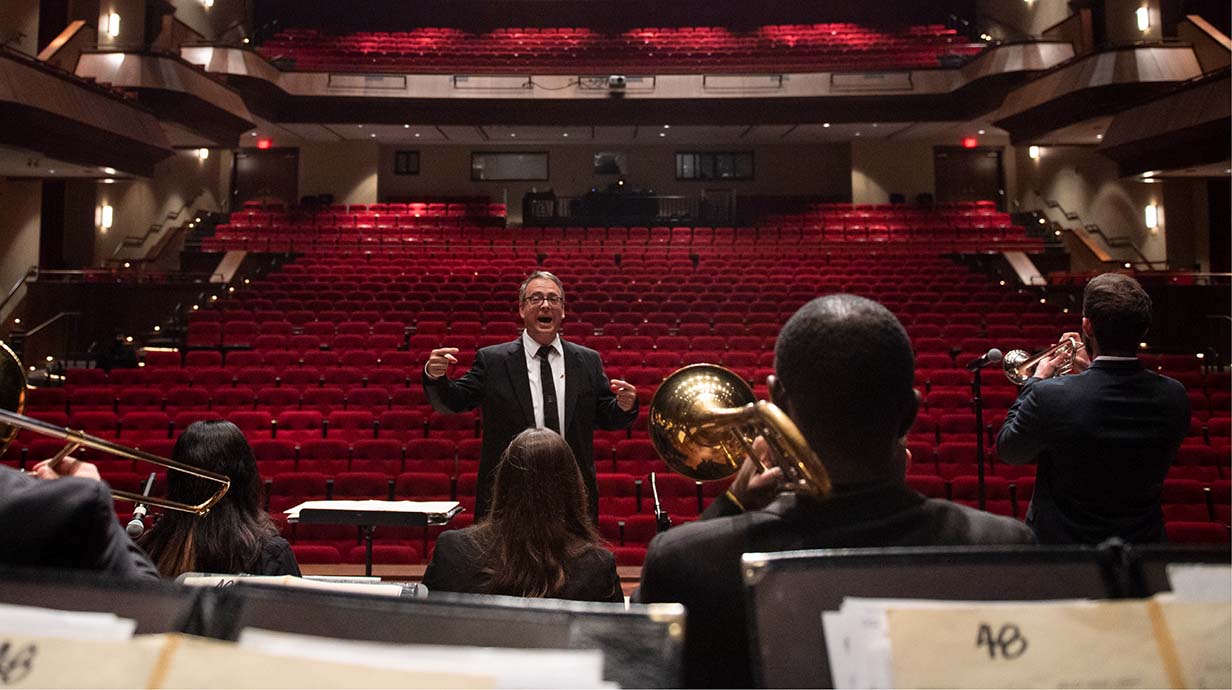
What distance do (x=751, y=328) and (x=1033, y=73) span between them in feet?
25.3

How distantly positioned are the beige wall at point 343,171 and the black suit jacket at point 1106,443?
15952 mm

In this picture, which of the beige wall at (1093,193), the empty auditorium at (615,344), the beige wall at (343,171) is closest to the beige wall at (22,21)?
the empty auditorium at (615,344)

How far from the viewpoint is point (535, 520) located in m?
1.72

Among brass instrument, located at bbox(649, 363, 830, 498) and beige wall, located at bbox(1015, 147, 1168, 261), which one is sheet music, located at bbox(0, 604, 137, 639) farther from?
beige wall, located at bbox(1015, 147, 1168, 261)

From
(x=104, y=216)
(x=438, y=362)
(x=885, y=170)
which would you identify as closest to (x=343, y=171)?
(x=104, y=216)

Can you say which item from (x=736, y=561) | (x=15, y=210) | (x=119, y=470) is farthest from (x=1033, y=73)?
(x=15, y=210)

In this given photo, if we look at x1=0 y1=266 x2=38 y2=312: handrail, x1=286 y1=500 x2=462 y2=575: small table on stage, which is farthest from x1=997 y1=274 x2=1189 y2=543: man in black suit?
x1=0 y1=266 x2=38 y2=312: handrail

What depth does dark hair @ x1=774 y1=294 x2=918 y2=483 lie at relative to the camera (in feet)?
2.81

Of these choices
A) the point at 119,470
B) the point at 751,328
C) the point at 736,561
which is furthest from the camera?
the point at 751,328

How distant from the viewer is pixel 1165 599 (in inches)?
30.1

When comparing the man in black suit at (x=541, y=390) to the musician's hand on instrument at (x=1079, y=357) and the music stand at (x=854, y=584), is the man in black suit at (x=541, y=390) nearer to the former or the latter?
the musician's hand on instrument at (x=1079, y=357)

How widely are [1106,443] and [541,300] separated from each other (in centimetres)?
174

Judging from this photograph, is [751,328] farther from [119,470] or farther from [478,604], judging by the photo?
[478,604]

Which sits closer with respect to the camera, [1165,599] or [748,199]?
[1165,599]
